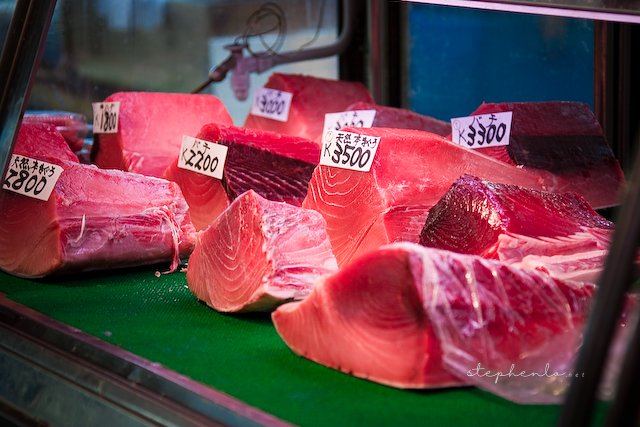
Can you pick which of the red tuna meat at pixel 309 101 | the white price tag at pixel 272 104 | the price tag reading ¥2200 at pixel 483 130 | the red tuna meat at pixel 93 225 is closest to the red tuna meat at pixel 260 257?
the red tuna meat at pixel 93 225

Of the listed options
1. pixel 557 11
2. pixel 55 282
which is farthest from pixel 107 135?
pixel 557 11

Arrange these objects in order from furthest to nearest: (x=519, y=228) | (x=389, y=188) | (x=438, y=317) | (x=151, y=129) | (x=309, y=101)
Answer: (x=309, y=101), (x=151, y=129), (x=389, y=188), (x=519, y=228), (x=438, y=317)

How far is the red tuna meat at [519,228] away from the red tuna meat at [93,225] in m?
1.12

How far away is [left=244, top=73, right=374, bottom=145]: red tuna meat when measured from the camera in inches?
194

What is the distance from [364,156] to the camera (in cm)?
314

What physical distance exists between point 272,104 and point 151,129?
3.04 ft

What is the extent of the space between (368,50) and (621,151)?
2.17 meters

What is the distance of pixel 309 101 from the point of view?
5.04 metres

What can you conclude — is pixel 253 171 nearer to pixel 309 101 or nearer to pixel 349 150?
pixel 349 150

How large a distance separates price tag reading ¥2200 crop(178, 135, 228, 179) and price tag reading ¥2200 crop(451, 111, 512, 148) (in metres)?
1.05

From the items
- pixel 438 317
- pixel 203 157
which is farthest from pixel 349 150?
pixel 438 317

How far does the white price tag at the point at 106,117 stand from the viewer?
4.43 meters

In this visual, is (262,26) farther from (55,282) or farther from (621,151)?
(55,282)

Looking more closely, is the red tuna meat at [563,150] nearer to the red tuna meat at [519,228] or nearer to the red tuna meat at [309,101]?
the red tuna meat at [519,228]
